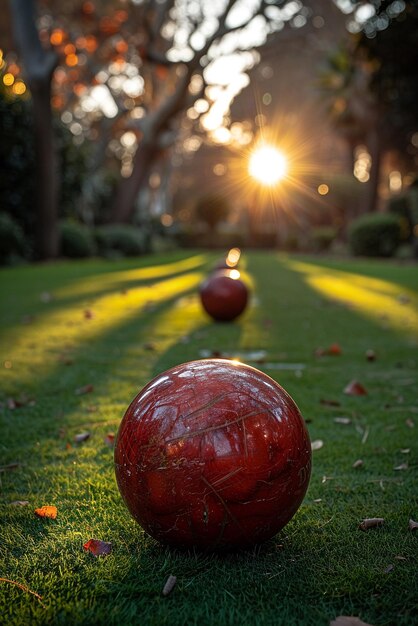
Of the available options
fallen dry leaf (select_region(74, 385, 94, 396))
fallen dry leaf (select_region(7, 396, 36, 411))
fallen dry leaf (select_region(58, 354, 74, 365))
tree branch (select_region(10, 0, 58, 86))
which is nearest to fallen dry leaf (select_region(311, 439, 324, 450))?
fallen dry leaf (select_region(74, 385, 94, 396))

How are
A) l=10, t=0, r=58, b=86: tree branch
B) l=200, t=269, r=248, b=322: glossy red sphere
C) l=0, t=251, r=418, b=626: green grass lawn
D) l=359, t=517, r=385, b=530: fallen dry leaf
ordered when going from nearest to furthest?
l=0, t=251, r=418, b=626: green grass lawn → l=359, t=517, r=385, b=530: fallen dry leaf → l=200, t=269, r=248, b=322: glossy red sphere → l=10, t=0, r=58, b=86: tree branch

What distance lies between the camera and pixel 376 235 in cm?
2900

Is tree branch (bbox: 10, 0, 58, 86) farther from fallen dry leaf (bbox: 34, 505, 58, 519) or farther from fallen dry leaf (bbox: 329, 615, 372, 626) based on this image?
fallen dry leaf (bbox: 329, 615, 372, 626)

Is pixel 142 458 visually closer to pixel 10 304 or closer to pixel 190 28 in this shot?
pixel 10 304

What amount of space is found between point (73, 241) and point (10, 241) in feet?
15.4

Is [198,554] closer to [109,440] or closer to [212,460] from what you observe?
[212,460]

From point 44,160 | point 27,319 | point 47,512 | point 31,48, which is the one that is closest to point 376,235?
point 44,160

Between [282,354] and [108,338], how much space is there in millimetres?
2297

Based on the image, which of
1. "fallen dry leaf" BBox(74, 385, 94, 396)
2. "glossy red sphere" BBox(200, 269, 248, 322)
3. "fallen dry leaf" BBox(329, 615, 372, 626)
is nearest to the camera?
"fallen dry leaf" BBox(329, 615, 372, 626)

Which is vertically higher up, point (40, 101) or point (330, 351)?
point (40, 101)

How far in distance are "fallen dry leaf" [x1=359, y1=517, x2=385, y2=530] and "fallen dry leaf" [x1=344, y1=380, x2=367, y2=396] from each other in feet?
7.57

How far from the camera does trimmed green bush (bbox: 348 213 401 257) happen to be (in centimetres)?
2839

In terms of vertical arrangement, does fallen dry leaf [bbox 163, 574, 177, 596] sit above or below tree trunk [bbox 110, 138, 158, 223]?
below

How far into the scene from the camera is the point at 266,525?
231 cm
